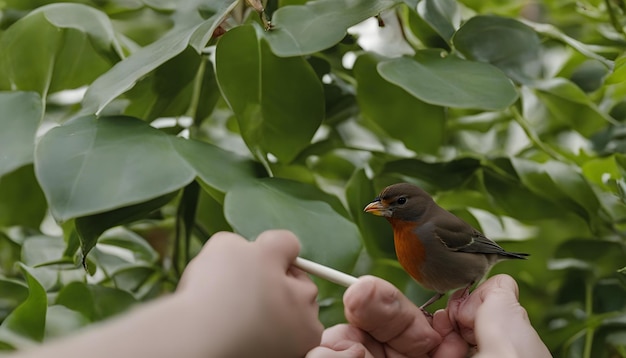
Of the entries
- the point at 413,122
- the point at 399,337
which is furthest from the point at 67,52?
the point at 399,337

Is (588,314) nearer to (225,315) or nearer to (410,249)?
(410,249)

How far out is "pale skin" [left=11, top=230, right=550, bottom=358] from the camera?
33cm

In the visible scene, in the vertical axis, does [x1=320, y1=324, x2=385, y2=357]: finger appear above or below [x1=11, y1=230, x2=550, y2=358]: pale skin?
below

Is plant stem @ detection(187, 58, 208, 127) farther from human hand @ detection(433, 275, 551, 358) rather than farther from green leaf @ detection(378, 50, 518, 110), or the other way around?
human hand @ detection(433, 275, 551, 358)

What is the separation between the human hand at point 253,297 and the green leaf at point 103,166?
0.10 metres

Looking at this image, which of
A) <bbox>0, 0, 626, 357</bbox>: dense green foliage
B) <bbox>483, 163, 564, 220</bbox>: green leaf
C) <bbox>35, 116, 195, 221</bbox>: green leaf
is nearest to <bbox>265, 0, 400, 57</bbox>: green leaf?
<bbox>0, 0, 626, 357</bbox>: dense green foliage

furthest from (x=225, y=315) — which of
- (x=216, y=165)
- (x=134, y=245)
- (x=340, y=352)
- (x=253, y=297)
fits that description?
(x=134, y=245)

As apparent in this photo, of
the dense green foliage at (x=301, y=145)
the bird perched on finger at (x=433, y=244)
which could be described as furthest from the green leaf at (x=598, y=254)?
the bird perched on finger at (x=433, y=244)

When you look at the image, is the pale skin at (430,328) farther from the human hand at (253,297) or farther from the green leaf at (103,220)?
the green leaf at (103,220)

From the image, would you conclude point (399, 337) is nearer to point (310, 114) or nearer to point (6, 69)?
point (310, 114)

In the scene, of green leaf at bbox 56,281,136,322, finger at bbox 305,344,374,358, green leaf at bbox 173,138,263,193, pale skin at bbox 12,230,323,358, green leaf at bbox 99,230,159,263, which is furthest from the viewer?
green leaf at bbox 99,230,159,263

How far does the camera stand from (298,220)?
1.82 feet

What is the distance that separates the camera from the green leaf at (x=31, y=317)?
58 cm

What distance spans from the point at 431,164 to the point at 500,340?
0.92 ft
